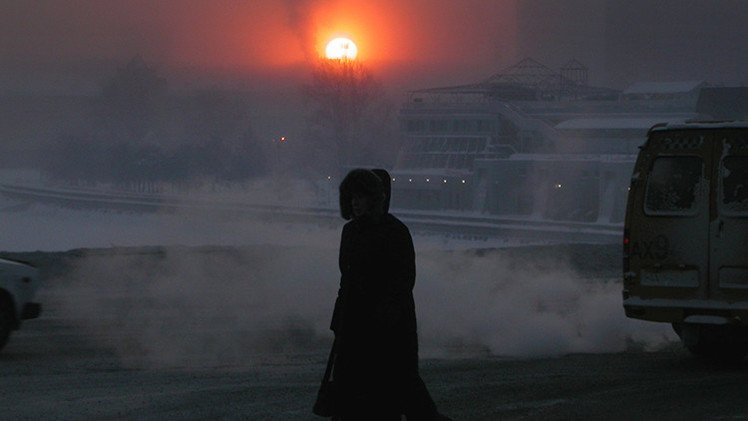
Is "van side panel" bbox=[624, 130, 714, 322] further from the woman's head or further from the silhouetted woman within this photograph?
the woman's head

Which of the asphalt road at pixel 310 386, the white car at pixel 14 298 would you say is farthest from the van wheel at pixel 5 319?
the asphalt road at pixel 310 386

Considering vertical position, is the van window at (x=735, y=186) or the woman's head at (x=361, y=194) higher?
the woman's head at (x=361, y=194)

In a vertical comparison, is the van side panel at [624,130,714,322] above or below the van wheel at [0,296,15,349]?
above

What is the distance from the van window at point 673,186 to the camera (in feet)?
40.0

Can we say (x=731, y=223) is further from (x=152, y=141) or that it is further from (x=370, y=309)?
(x=152, y=141)

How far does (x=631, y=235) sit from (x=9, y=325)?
6.76 m

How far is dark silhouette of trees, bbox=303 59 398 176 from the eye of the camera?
10524 cm

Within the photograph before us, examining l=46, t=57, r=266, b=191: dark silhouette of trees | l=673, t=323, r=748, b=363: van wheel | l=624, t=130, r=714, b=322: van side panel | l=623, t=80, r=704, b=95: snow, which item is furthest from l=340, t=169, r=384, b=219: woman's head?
l=46, t=57, r=266, b=191: dark silhouette of trees

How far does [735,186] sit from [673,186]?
622 mm

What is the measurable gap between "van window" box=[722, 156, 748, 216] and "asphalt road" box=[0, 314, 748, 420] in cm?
170

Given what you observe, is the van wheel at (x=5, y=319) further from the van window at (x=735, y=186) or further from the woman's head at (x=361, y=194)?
the van window at (x=735, y=186)

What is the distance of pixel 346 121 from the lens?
111125 mm

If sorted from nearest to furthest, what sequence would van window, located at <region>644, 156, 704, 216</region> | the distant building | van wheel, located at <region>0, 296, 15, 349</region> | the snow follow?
van window, located at <region>644, 156, 704, 216</region>, van wheel, located at <region>0, 296, 15, 349</region>, the distant building, the snow

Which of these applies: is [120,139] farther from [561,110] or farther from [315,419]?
[315,419]
